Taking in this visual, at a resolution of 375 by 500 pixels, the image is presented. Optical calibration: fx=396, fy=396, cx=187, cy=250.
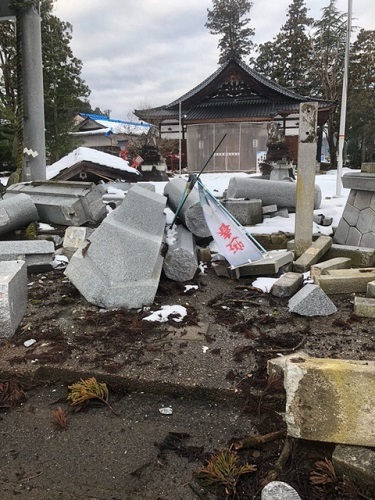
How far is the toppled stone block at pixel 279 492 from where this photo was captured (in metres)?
1.65

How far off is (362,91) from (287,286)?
24663 millimetres

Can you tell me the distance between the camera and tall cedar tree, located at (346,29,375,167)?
24047 mm

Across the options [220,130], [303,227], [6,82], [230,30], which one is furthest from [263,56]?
[303,227]

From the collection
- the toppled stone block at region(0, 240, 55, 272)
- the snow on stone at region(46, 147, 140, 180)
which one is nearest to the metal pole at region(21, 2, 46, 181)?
the snow on stone at region(46, 147, 140, 180)

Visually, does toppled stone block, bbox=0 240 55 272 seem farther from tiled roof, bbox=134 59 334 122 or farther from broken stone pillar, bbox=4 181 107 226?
tiled roof, bbox=134 59 334 122

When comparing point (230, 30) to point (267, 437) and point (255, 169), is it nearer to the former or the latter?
point (255, 169)

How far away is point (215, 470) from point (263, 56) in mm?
34443

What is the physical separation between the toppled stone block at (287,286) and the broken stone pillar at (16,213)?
352 cm

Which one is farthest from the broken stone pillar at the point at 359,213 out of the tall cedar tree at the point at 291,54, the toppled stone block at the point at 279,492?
the tall cedar tree at the point at 291,54

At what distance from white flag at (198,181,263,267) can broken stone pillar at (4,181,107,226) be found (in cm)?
204

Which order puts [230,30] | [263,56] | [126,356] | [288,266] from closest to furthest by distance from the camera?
[126,356], [288,266], [263,56], [230,30]

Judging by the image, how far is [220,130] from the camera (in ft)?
62.6

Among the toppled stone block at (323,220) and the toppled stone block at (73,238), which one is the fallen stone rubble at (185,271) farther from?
the toppled stone block at (323,220)

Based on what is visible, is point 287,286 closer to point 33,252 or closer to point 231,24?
point 33,252
